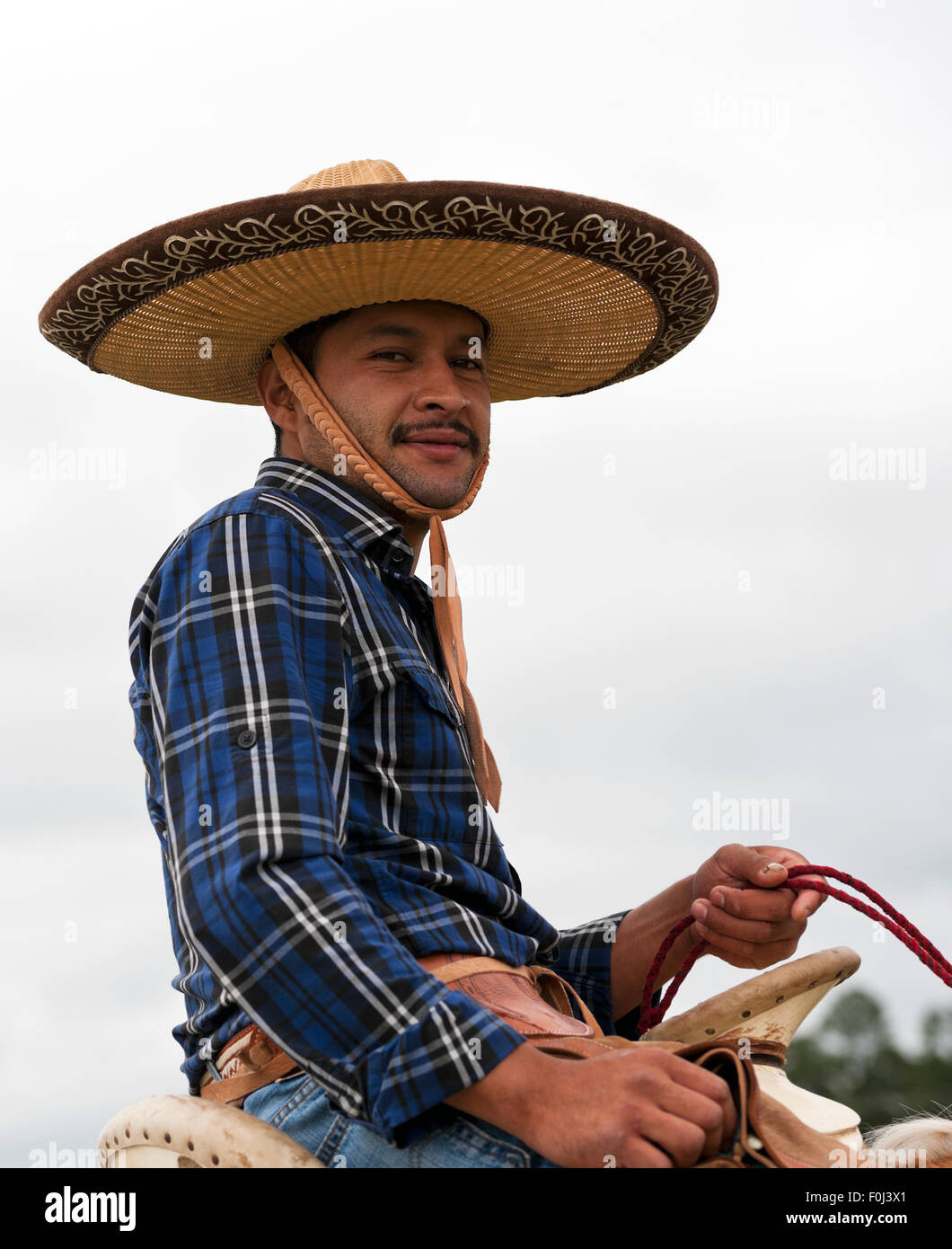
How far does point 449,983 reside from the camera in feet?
9.69

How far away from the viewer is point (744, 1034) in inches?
143

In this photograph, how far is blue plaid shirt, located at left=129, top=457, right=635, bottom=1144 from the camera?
2.53m

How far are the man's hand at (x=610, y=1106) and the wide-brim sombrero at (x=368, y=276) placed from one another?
1.87 m

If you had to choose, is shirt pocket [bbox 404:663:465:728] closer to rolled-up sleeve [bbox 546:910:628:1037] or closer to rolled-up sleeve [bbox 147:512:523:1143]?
rolled-up sleeve [bbox 147:512:523:1143]

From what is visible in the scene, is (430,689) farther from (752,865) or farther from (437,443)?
(752,865)

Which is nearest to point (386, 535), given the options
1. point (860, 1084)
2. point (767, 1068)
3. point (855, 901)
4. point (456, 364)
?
point (456, 364)

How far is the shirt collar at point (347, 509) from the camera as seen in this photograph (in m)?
3.42

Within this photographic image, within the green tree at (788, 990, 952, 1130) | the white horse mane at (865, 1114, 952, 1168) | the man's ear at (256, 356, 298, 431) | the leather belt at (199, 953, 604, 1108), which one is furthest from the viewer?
the green tree at (788, 990, 952, 1130)

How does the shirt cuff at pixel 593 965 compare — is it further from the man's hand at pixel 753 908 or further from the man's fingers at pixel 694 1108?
the man's fingers at pixel 694 1108

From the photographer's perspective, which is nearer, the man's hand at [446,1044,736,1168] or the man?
the man's hand at [446,1044,736,1168]

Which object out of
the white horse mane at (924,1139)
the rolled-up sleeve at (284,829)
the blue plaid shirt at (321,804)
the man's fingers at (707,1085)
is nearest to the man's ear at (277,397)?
the blue plaid shirt at (321,804)

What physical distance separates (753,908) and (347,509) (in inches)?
53.4

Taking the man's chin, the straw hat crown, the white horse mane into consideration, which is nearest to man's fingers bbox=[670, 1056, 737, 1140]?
the white horse mane
